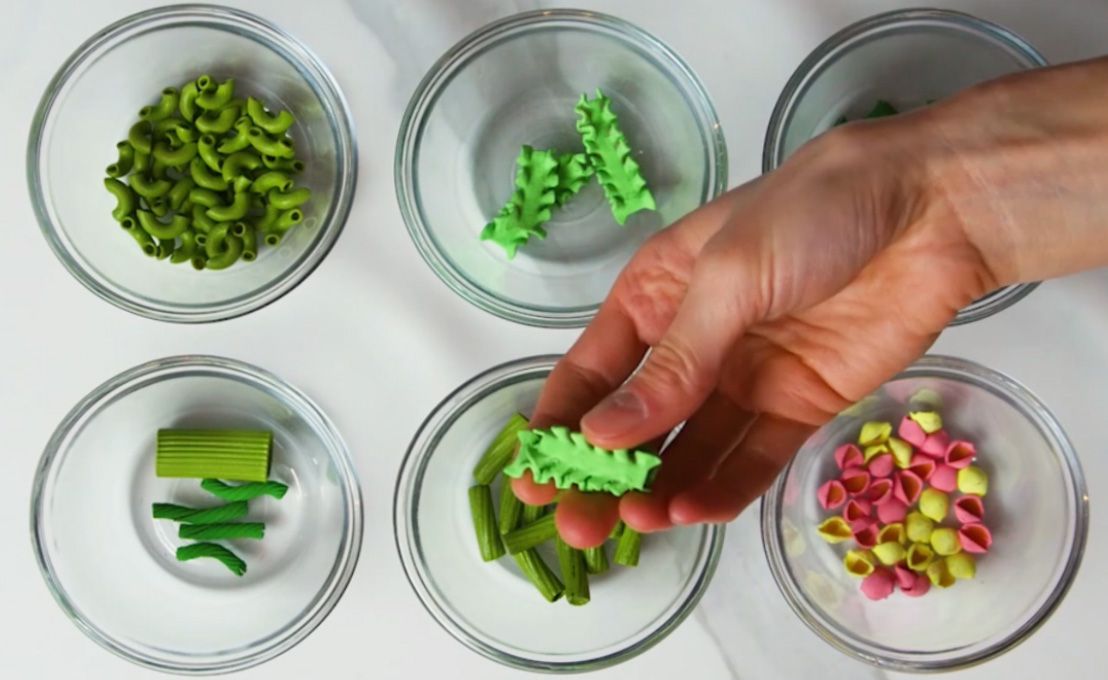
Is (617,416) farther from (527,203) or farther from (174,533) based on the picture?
(174,533)

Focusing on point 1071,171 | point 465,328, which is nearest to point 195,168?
point 465,328

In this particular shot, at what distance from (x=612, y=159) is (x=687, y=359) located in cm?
51

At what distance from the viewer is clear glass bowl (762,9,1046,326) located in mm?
1493

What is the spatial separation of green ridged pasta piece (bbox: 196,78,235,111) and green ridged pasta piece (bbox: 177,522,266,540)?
0.68 meters

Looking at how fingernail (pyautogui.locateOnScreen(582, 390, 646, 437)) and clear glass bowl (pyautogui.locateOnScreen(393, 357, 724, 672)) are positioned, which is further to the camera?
clear glass bowl (pyautogui.locateOnScreen(393, 357, 724, 672))

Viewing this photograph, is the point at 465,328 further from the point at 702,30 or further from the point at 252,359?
the point at 702,30

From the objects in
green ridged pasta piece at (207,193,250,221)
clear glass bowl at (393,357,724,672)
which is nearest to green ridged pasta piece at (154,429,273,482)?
clear glass bowl at (393,357,724,672)

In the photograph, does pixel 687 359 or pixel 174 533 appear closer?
pixel 687 359

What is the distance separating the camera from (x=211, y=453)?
156 cm

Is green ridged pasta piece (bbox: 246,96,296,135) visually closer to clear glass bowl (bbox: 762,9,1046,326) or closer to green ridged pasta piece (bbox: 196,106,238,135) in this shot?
green ridged pasta piece (bbox: 196,106,238,135)

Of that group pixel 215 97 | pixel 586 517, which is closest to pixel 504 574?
pixel 586 517

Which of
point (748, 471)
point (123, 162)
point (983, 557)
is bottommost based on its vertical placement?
point (983, 557)

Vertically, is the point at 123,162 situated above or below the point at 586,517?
above

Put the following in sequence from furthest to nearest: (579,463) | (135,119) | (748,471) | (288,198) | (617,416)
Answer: (135,119) → (288,198) → (748,471) → (579,463) → (617,416)
